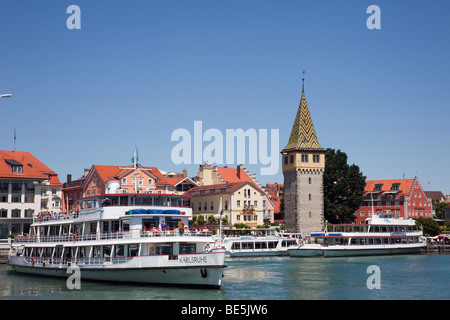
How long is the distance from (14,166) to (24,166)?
2084 mm

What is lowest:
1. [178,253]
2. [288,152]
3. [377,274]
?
[377,274]

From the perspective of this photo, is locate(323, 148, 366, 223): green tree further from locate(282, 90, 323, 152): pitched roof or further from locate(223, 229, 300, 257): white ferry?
locate(223, 229, 300, 257): white ferry

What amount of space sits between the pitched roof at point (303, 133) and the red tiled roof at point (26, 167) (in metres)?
41.8

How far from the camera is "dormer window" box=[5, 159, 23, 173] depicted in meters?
81.1

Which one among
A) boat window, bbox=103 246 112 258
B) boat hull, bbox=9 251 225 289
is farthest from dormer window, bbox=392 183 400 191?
boat window, bbox=103 246 112 258

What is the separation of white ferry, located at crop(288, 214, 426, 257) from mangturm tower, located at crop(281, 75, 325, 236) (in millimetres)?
4630

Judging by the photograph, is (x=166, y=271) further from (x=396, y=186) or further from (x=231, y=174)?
(x=396, y=186)

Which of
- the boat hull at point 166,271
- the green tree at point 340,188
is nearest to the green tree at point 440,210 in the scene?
the green tree at point 340,188

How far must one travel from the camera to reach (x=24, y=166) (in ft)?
273

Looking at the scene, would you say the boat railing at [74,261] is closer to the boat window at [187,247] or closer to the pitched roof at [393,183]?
the boat window at [187,247]

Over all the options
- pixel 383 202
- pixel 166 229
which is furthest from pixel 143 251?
pixel 383 202

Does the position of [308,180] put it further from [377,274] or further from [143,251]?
[143,251]
